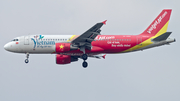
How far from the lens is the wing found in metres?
59.9

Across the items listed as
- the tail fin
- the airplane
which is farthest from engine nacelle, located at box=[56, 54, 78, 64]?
the tail fin

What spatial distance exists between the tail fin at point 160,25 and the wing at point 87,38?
10226 millimetres

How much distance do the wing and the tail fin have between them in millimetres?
10226

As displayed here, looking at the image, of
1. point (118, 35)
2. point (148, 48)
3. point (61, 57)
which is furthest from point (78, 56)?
point (148, 48)

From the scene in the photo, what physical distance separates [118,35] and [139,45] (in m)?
3.90

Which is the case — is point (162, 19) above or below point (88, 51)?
above

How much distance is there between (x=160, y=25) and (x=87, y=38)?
13.7m

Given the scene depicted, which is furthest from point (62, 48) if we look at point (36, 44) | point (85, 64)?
point (85, 64)

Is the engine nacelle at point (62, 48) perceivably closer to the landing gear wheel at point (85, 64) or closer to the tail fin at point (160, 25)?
the landing gear wheel at point (85, 64)

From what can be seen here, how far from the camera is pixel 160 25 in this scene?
2625 inches

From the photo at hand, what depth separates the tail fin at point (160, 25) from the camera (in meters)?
66.4

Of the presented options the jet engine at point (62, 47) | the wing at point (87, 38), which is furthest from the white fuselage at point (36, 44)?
the wing at point (87, 38)

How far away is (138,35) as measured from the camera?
65875 millimetres

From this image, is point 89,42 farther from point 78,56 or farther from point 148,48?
point 148,48
